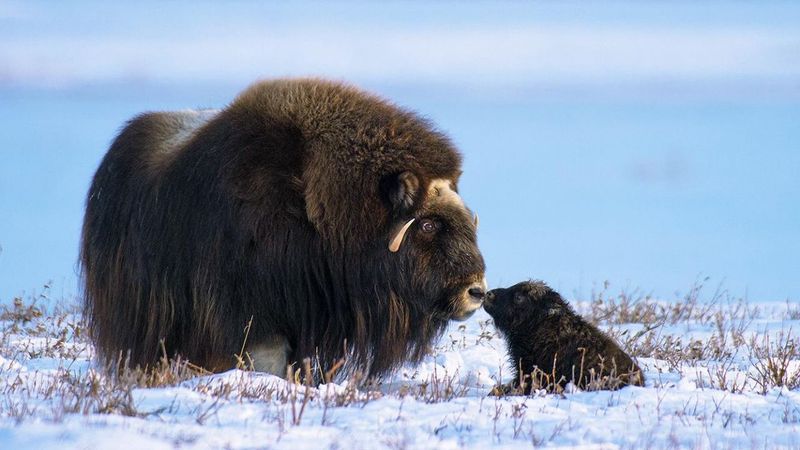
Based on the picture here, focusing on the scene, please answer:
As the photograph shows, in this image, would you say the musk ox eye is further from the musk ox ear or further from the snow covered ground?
the snow covered ground

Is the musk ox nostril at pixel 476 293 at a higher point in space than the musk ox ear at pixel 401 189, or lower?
lower

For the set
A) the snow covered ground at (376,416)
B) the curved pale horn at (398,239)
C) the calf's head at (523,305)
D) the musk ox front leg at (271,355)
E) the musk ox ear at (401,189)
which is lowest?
the snow covered ground at (376,416)

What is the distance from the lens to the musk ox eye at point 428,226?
19.7ft

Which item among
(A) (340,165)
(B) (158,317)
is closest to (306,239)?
(A) (340,165)

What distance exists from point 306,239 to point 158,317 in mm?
977

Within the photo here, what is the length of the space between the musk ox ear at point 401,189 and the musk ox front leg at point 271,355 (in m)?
0.91

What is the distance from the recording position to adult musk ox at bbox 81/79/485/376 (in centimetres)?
583

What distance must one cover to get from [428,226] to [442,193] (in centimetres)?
20

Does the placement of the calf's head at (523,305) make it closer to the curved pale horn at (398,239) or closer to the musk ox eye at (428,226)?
the musk ox eye at (428,226)

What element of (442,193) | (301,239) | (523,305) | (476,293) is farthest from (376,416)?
(523,305)

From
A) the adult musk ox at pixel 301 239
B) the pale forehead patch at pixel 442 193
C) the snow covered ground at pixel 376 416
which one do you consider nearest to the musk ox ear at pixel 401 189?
the adult musk ox at pixel 301 239

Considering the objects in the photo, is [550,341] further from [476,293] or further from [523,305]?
[476,293]

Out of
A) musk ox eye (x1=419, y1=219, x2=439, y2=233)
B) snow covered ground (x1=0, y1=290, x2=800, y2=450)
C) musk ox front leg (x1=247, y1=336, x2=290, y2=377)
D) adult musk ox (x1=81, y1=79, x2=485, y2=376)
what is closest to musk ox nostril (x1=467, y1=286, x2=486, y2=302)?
adult musk ox (x1=81, y1=79, x2=485, y2=376)

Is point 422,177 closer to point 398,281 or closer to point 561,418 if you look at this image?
point 398,281
